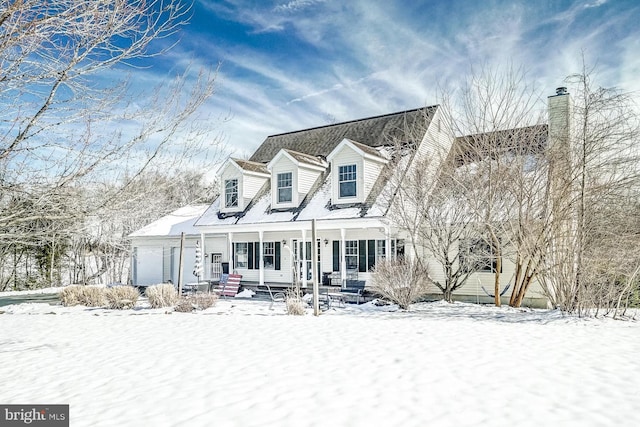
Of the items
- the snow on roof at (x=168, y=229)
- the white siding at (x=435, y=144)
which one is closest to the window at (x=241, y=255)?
the snow on roof at (x=168, y=229)

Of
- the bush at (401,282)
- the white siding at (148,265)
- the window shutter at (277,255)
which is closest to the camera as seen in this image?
the bush at (401,282)

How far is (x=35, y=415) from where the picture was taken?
17.5 feet

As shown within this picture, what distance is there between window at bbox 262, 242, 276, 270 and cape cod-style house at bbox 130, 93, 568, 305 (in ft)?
0.15

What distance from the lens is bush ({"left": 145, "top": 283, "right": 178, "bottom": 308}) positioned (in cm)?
1491

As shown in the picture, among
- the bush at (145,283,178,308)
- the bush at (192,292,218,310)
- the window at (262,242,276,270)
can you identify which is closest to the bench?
the bush at (192,292,218,310)

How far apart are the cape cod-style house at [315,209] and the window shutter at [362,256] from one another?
0.13 ft

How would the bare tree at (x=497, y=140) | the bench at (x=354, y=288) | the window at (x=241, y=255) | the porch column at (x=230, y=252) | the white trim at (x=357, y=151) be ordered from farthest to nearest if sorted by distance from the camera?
1. the window at (x=241, y=255)
2. the porch column at (x=230, y=252)
3. the white trim at (x=357, y=151)
4. the bench at (x=354, y=288)
5. the bare tree at (x=497, y=140)

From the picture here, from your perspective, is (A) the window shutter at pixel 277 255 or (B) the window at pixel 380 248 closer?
(B) the window at pixel 380 248

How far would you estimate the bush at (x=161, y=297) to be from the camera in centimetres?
1491

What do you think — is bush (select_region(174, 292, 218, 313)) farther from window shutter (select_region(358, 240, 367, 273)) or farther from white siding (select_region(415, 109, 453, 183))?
white siding (select_region(415, 109, 453, 183))

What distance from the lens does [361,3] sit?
13.0 metres

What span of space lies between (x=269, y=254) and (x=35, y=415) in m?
15.3

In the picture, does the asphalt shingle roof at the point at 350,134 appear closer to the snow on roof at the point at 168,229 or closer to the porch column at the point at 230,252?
the porch column at the point at 230,252

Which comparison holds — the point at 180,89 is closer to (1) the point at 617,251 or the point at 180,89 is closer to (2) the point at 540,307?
(1) the point at 617,251
